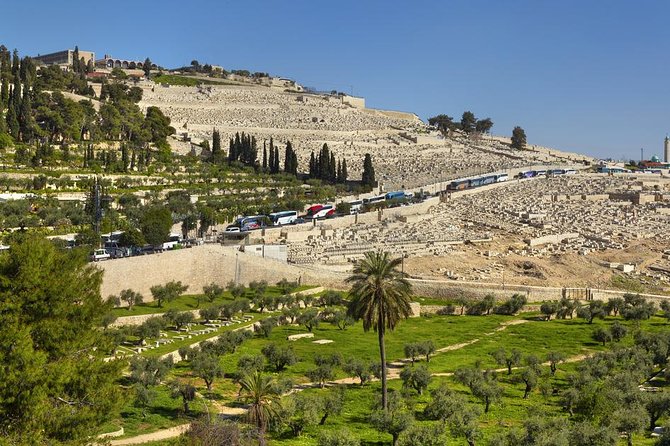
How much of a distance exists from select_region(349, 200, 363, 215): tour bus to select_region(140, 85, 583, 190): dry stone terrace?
47.5 feet

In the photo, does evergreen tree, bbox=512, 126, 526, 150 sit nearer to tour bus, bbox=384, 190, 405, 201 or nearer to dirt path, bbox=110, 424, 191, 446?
tour bus, bbox=384, 190, 405, 201

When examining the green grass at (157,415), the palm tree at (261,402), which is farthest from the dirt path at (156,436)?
the palm tree at (261,402)

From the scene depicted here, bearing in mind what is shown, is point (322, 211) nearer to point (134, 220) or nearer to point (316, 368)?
point (134, 220)

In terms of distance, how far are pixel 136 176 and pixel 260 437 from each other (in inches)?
1769

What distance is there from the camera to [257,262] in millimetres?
45312

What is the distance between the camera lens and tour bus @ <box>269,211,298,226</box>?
2215 inches

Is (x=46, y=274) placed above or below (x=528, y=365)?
above

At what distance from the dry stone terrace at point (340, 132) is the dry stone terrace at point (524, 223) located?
34.9ft

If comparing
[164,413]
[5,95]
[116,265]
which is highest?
[5,95]

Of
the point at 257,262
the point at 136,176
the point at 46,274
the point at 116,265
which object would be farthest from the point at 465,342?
the point at 136,176

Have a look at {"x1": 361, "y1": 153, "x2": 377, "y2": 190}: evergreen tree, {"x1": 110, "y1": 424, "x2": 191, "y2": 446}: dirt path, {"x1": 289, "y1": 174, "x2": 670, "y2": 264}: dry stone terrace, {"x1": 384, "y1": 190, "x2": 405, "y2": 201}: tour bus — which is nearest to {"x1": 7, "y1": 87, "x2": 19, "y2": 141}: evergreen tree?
{"x1": 289, "y1": 174, "x2": 670, "y2": 264}: dry stone terrace

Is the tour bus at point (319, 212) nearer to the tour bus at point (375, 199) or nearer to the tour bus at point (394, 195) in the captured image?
the tour bus at point (375, 199)

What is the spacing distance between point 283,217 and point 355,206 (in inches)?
373

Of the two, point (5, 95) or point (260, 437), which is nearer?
point (260, 437)
